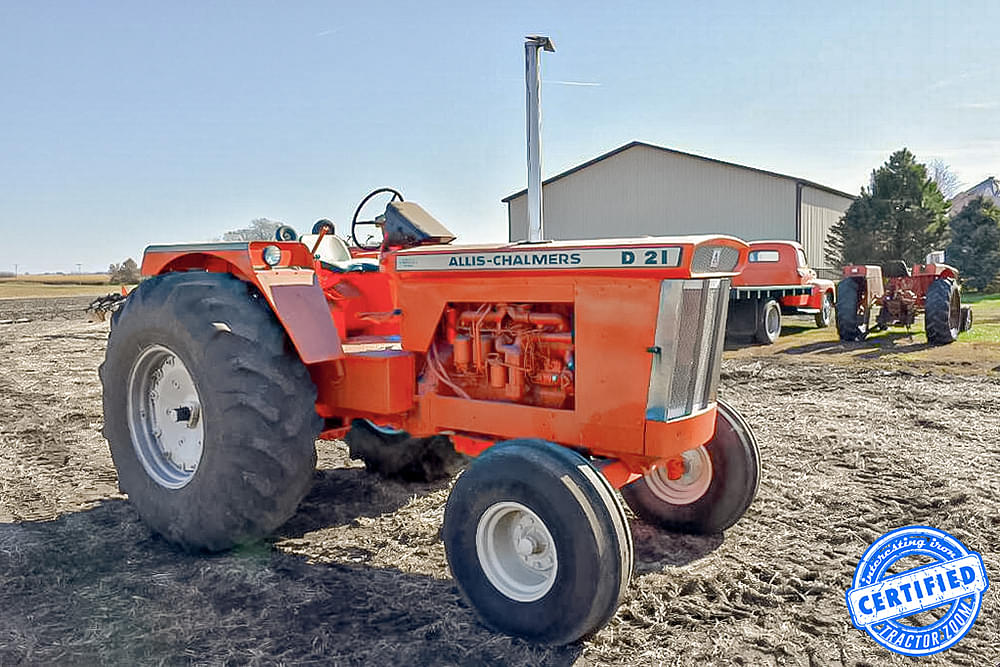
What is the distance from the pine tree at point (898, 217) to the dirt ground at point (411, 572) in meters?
23.8

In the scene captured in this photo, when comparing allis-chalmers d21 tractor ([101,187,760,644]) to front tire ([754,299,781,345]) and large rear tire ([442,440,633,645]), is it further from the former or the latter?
front tire ([754,299,781,345])

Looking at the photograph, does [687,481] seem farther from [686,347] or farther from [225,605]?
[225,605]

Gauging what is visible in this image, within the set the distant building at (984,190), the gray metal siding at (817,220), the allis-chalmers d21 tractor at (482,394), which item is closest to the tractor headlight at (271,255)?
the allis-chalmers d21 tractor at (482,394)

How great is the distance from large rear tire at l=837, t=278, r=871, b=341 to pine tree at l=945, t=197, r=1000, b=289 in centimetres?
1980

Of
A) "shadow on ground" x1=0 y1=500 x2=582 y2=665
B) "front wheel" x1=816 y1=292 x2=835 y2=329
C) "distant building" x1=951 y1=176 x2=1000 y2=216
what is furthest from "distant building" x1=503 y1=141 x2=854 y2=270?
"distant building" x1=951 y1=176 x2=1000 y2=216

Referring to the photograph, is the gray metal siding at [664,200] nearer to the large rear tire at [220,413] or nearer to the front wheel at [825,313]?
the front wheel at [825,313]

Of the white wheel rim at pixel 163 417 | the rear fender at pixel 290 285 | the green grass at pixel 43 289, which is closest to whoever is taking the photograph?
the rear fender at pixel 290 285

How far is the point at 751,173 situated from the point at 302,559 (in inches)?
1055

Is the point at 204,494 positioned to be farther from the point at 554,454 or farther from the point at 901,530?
the point at 901,530

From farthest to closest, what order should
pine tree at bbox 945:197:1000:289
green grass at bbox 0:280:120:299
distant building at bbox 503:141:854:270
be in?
green grass at bbox 0:280:120:299 → pine tree at bbox 945:197:1000:289 → distant building at bbox 503:141:854:270

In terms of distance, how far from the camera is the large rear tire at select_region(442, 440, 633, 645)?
2.74 meters

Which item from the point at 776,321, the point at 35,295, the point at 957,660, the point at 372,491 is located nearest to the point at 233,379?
the point at 372,491

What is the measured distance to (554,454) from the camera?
294 cm

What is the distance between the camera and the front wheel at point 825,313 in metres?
15.5
